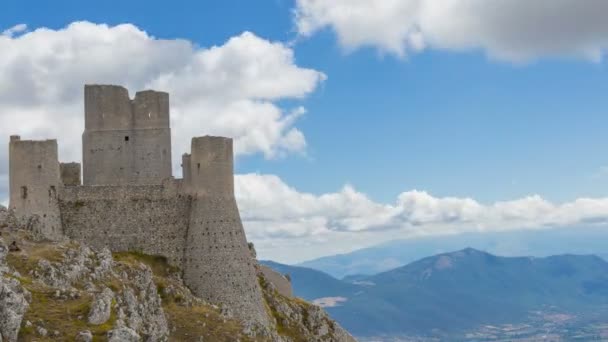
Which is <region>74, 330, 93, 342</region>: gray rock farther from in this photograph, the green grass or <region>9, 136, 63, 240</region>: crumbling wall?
<region>9, 136, 63, 240</region>: crumbling wall

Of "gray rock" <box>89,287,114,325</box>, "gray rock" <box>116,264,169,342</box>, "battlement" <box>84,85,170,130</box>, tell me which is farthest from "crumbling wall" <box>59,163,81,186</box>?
"gray rock" <box>89,287,114,325</box>

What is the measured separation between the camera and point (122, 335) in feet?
194

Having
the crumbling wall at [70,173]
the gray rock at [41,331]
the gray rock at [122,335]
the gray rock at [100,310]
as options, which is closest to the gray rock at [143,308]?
the gray rock at [100,310]

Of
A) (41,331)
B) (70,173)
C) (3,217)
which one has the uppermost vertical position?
(70,173)

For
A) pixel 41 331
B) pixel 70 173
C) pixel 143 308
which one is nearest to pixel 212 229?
pixel 70 173

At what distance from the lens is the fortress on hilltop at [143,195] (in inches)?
3418

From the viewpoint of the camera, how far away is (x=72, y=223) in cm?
8875

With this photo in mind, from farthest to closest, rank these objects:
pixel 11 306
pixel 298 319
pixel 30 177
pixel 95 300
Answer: pixel 298 319, pixel 30 177, pixel 95 300, pixel 11 306

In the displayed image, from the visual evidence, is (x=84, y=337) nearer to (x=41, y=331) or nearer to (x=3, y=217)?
(x=41, y=331)

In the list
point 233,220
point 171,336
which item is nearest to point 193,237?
point 233,220

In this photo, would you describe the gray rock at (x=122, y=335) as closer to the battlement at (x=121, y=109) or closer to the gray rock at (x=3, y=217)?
the gray rock at (x=3, y=217)

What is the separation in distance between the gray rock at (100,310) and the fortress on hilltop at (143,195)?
82.3 ft

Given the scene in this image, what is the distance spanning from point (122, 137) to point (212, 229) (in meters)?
14.0

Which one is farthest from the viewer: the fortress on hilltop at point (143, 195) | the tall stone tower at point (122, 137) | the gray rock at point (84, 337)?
the tall stone tower at point (122, 137)
